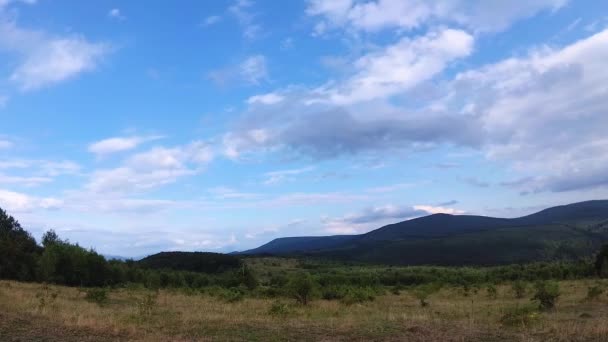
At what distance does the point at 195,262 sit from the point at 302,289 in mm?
80739

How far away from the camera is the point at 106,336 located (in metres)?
14.1

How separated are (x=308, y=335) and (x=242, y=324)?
2.97 m

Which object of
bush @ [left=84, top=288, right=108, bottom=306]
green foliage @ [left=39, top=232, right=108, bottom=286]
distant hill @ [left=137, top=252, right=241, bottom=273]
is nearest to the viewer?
bush @ [left=84, top=288, right=108, bottom=306]

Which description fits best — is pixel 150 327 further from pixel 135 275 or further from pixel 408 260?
pixel 408 260

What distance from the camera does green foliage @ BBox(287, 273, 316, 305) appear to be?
30078 mm

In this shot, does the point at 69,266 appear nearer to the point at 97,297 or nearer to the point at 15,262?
the point at 15,262

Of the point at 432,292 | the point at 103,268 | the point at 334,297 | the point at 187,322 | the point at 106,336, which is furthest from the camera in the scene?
the point at 103,268

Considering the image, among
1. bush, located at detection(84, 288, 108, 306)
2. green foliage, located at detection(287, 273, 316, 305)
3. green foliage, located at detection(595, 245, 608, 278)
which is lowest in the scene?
green foliage, located at detection(595, 245, 608, 278)

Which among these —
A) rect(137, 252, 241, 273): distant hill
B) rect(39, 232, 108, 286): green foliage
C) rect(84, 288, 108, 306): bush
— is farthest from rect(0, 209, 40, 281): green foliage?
rect(137, 252, 241, 273): distant hill

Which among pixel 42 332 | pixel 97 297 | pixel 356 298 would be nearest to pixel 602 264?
pixel 356 298

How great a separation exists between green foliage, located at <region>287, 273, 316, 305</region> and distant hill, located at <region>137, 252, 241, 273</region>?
72.4 metres

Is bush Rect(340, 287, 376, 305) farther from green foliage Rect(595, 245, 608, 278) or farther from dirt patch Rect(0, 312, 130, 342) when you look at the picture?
green foliage Rect(595, 245, 608, 278)

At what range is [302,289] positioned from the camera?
30031 mm

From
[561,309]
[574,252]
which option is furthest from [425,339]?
[574,252]
